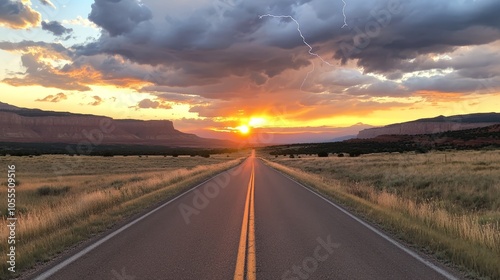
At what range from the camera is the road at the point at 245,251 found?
244 inches

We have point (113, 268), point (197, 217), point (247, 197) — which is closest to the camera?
point (113, 268)

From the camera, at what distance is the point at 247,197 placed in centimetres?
1772

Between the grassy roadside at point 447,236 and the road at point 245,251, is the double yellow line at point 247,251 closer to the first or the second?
the road at point 245,251

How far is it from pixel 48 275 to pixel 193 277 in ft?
7.45

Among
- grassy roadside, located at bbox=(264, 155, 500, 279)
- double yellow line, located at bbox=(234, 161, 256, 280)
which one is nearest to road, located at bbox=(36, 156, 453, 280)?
double yellow line, located at bbox=(234, 161, 256, 280)

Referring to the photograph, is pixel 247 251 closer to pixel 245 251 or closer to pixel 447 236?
pixel 245 251

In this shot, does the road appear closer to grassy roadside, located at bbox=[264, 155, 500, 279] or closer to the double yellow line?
the double yellow line

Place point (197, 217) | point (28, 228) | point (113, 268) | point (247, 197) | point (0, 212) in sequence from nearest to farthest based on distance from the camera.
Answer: point (113, 268) → point (28, 228) → point (197, 217) → point (0, 212) → point (247, 197)

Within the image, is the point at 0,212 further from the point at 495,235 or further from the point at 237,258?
the point at 495,235

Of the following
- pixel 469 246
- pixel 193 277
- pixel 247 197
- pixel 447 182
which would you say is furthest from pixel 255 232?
pixel 447 182

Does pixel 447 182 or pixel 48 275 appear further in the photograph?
pixel 447 182

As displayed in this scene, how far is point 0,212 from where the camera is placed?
16.2 meters

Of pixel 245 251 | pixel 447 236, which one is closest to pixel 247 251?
pixel 245 251

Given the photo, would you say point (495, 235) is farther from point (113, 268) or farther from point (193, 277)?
point (113, 268)
